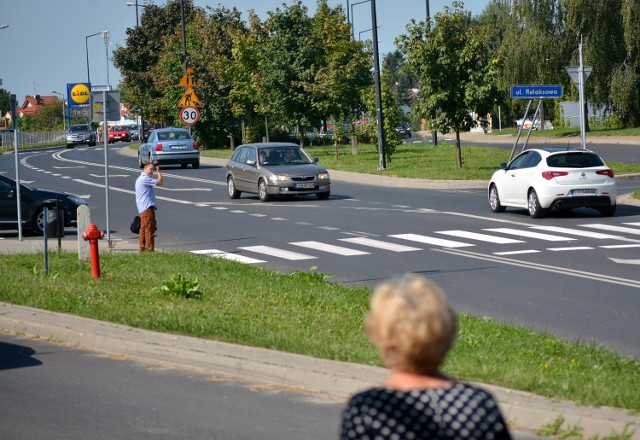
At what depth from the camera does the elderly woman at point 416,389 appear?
310 cm

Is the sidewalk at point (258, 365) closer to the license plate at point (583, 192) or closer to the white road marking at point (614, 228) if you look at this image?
the white road marking at point (614, 228)

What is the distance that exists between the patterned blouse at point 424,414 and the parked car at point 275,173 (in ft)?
89.8

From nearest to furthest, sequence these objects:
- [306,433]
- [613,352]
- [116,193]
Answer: [306,433]
[613,352]
[116,193]

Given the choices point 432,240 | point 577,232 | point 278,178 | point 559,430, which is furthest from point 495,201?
point 559,430

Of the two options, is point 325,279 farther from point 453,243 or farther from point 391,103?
point 391,103

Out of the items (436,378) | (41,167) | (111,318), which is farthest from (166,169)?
(436,378)

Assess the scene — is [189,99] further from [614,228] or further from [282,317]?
[282,317]

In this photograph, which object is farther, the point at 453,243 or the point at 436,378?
the point at 453,243

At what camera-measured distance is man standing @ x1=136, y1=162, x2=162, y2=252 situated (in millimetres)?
19109

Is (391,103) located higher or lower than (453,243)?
higher

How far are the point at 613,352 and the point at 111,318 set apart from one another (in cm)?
486

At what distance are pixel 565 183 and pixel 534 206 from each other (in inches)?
33.7

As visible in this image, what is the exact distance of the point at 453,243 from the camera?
20.0 meters

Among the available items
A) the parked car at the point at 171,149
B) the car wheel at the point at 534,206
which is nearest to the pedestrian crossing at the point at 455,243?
the car wheel at the point at 534,206
